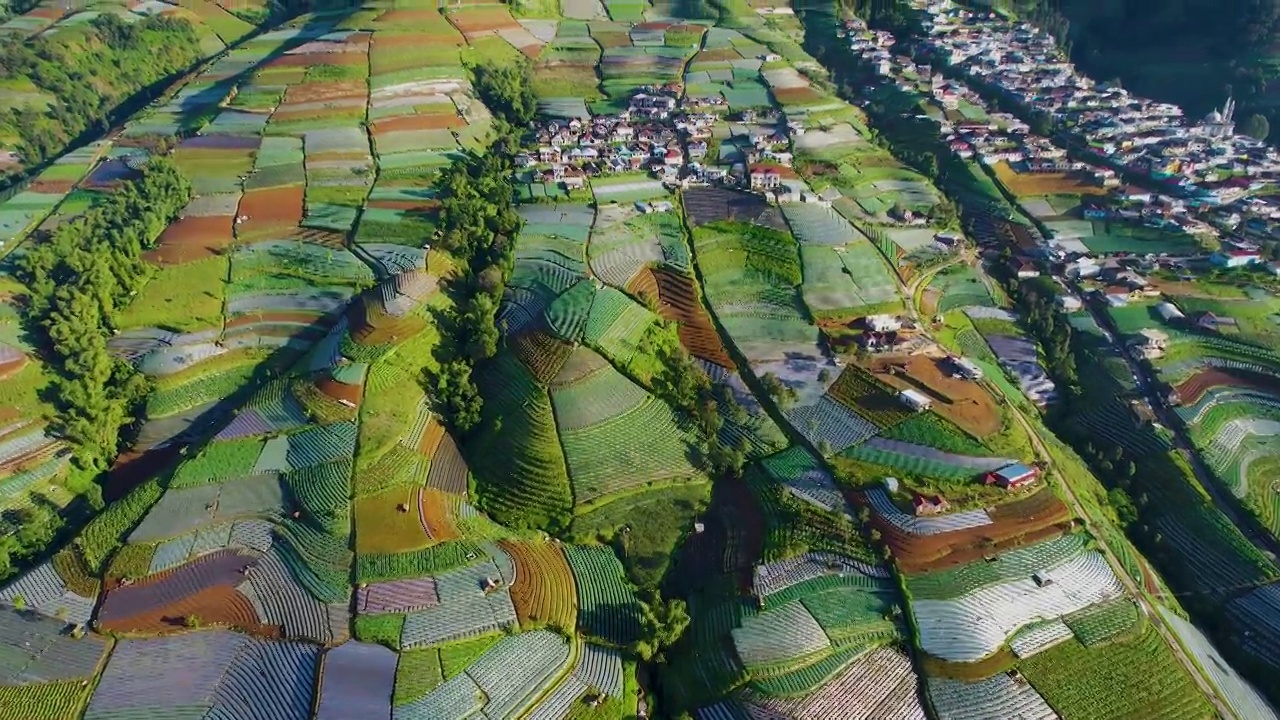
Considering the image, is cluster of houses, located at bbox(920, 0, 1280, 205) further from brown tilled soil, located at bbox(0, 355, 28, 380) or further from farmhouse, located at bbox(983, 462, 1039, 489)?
brown tilled soil, located at bbox(0, 355, 28, 380)

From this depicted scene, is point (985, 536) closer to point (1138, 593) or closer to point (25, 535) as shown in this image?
point (1138, 593)

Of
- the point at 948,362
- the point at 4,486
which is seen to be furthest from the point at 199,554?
the point at 948,362

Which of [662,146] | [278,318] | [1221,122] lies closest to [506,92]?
[662,146]

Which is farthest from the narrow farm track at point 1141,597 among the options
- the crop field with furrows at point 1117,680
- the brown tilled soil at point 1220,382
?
the brown tilled soil at point 1220,382

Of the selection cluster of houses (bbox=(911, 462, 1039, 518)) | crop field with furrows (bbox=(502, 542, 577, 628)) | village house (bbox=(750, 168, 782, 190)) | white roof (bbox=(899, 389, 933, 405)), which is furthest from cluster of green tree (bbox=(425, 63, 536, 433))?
cluster of houses (bbox=(911, 462, 1039, 518))

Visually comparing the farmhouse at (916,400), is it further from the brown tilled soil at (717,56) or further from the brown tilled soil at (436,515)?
the brown tilled soil at (717,56)

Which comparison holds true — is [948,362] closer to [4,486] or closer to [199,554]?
[199,554]
